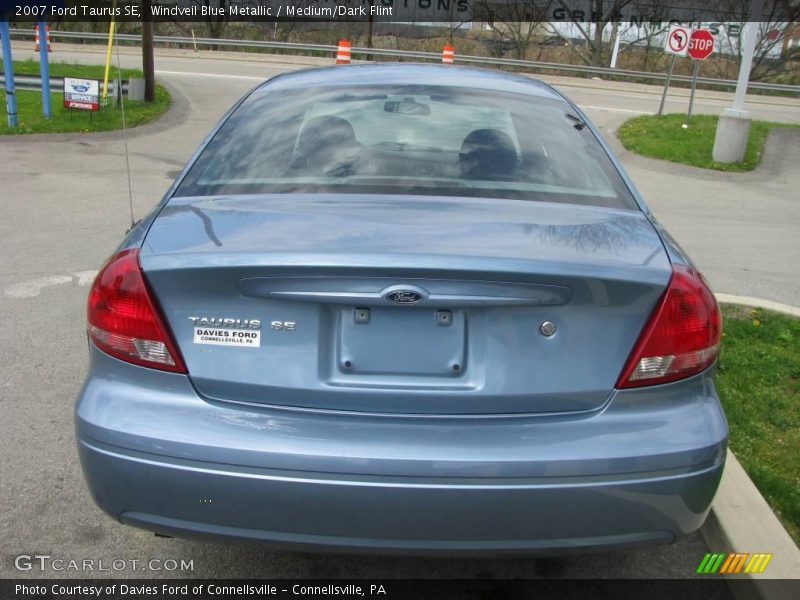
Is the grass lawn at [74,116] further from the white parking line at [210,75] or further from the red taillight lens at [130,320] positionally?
the red taillight lens at [130,320]

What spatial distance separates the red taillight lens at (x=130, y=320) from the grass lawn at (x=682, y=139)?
41.5 feet

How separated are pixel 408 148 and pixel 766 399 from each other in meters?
2.45

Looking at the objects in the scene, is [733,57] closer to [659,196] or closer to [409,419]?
[659,196]

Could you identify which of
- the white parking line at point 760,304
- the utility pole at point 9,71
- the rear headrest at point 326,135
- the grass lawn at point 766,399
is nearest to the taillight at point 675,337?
the grass lawn at point 766,399

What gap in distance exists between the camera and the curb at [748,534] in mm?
2676

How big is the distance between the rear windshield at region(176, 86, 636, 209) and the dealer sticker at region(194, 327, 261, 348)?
2.21ft

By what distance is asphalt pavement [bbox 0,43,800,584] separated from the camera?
2.88 metres

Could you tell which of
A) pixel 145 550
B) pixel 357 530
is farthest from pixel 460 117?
pixel 145 550

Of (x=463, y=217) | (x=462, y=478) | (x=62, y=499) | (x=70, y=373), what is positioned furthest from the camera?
(x=70, y=373)

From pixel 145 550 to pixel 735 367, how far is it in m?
3.34

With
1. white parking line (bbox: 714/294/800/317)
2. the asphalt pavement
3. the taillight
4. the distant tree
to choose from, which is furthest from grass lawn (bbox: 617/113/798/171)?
the distant tree

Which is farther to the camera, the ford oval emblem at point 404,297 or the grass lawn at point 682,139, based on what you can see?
the grass lawn at point 682,139

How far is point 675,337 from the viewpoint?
2.23m

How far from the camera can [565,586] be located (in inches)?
110
